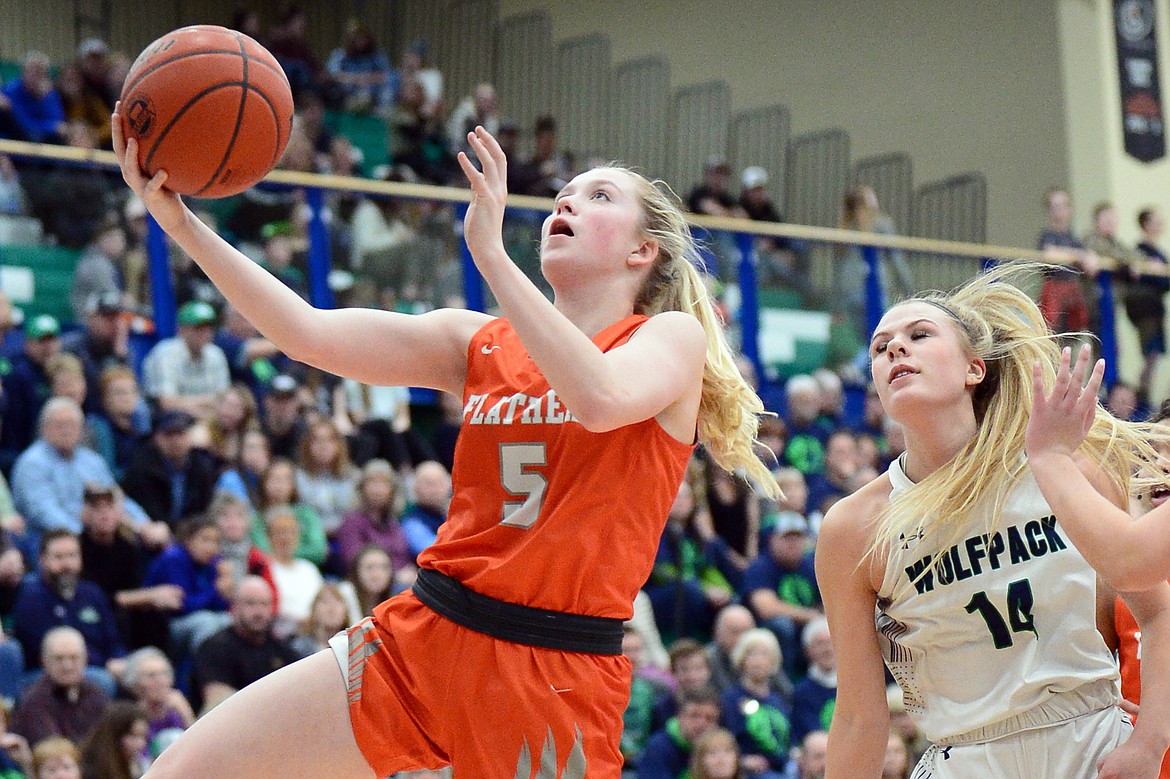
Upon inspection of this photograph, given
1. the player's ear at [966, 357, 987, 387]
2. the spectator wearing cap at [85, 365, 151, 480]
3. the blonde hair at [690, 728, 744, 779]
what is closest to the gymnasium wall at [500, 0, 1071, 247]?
the blonde hair at [690, 728, 744, 779]

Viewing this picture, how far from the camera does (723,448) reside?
3480 mm

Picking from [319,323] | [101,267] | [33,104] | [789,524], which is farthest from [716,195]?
[319,323]

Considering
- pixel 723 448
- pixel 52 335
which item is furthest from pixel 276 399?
pixel 723 448

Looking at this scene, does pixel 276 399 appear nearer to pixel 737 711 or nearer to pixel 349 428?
pixel 349 428

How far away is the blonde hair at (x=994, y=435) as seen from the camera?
331 cm

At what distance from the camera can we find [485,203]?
2955mm

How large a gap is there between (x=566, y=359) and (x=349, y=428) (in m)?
5.93

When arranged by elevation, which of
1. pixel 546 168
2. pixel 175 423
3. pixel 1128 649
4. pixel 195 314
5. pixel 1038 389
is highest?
pixel 546 168

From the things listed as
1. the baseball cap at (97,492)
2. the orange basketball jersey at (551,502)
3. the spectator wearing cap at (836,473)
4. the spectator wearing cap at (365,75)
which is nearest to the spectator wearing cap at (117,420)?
the baseball cap at (97,492)

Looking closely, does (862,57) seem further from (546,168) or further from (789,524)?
(789,524)

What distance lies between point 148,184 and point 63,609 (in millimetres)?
4122

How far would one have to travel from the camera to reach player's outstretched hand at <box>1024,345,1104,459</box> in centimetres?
285

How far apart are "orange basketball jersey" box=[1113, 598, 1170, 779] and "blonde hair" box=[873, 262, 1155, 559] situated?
355mm

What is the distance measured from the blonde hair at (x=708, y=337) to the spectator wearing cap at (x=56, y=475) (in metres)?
4.49
